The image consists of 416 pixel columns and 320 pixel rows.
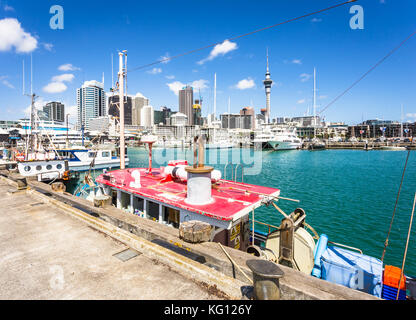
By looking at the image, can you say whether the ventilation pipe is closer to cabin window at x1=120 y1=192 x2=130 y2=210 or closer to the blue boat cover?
the blue boat cover

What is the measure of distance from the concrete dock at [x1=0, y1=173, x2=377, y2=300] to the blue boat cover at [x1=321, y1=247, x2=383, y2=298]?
15.0 ft

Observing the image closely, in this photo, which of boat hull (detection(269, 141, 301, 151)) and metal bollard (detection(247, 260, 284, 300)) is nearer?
metal bollard (detection(247, 260, 284, 300))

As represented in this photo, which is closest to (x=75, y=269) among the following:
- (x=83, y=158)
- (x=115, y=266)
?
(x=115, y=266)

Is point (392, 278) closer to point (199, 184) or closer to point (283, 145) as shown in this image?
point (199, 184)

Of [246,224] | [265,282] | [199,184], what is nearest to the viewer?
[265,282]

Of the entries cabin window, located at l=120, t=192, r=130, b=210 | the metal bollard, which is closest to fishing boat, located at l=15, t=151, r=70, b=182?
cabin window, located at l=120, t=192, r=130, b=210

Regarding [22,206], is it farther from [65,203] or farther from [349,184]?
[349,184]

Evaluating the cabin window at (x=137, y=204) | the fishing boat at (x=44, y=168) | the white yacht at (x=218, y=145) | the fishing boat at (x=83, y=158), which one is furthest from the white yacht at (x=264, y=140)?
the cabin window at (x=137, y=204)

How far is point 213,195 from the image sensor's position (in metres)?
12.1

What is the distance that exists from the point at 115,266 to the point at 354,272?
8481 millimetres

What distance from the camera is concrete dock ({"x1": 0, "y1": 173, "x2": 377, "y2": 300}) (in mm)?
4711

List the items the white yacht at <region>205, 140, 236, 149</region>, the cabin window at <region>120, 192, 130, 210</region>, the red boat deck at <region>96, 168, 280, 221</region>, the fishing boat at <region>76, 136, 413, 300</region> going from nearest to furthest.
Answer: the fishing boat at <region>76, 136, 413, 300</region>, the red boat deck at <region>96, 168, 280, 221</region>, the cabin window at <region>120, 192, 130, 210</region>, the white yacht at <region>205, 140, 236, 149</region>
